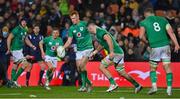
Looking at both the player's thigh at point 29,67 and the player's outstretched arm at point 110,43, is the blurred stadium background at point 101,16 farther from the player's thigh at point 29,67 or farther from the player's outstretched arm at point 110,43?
Result: the player's outstretched arm at point 110,43

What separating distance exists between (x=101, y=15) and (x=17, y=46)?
5.40 meters

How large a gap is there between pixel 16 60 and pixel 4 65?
132cm

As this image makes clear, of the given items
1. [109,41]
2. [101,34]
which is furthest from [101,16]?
[109,41]

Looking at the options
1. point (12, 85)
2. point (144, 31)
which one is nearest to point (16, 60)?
point (12, 85)

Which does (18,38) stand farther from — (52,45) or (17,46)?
(52,45)

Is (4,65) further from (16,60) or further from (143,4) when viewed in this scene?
(143,4)

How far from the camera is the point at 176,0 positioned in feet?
93.8

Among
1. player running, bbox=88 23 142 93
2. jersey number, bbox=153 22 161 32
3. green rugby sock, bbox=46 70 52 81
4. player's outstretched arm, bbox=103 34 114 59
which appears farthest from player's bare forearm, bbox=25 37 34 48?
jersey number, bbox=153 22 161 32

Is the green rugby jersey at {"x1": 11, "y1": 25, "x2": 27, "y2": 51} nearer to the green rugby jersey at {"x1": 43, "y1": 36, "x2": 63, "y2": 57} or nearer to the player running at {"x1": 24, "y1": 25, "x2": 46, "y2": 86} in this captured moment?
the player running at {"x1": 24, "y1": 25, "x2": 46, "y2": 86}

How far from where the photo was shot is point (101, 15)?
27.9 metres

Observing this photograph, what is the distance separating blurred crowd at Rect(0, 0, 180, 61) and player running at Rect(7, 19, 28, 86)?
202cm

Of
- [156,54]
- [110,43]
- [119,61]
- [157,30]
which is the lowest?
[119,61]

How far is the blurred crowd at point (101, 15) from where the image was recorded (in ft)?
84.8

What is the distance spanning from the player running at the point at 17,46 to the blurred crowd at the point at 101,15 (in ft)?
6.61
